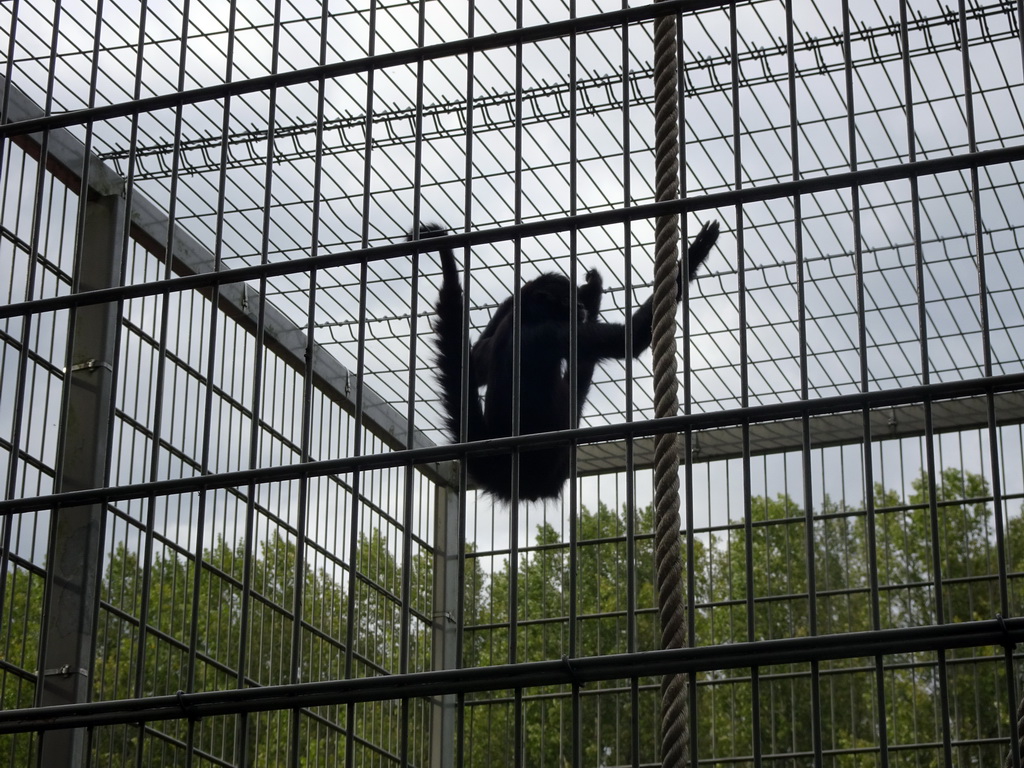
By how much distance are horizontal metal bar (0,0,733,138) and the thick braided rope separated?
0.06 meters

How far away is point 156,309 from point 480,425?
1.55 m

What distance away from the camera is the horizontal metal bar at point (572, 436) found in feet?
8.38

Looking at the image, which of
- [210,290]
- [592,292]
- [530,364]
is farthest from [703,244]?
[210,290]

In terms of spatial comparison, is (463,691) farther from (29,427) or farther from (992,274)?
(992,274)

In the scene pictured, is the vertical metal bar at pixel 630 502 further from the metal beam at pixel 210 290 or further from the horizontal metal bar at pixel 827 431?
the horizontal metal bar at pixel 827 431

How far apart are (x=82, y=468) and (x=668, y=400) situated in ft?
8.19

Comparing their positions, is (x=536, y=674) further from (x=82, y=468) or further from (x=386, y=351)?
(x=386, y=351)

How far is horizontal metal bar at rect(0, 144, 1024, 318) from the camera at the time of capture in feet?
8.81

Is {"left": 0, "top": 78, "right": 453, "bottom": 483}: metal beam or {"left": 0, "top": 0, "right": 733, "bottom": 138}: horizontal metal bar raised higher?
{"left": 0, "top": 78, "right": 453, "bottom": 483}: metal beam

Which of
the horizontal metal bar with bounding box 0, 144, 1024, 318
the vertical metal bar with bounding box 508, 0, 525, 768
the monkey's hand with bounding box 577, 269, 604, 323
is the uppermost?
the monkey's hand with bounding box 577, 269, 604, 323

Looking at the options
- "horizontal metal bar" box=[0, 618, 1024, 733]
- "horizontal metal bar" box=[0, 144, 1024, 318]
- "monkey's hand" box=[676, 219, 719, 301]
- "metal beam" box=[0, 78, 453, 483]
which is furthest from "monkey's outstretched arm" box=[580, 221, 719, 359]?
"horizontal metal bar" box=[0, 618, 1024, 733]

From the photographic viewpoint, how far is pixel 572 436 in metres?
2.75

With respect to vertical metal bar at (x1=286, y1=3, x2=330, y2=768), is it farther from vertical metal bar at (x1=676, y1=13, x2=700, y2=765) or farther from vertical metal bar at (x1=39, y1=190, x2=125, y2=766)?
vertical metal bar at (x1=39, y1=190, x2=125, y2=766)

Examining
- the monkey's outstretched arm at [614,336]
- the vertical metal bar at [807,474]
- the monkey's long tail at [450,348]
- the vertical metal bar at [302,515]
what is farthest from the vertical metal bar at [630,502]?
the monkey's outstretched arm at [614,336]
